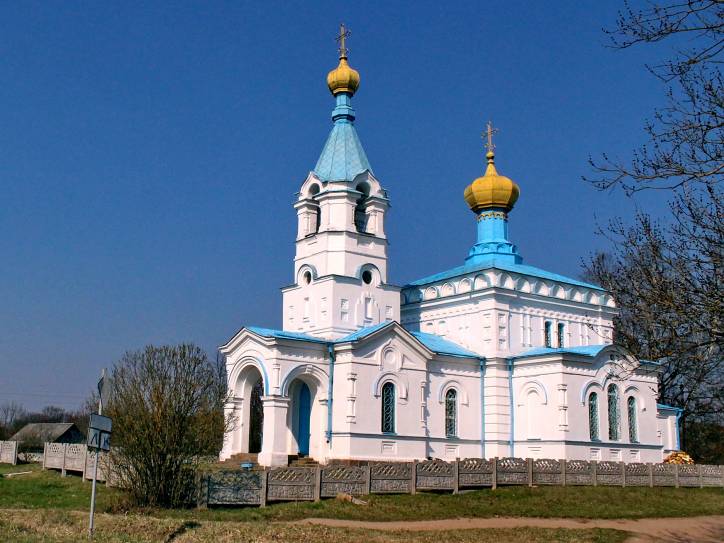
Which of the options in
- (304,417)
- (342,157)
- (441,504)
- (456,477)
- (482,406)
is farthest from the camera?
(342,157)

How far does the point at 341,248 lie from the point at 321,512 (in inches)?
433

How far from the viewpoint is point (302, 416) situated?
24297 mm

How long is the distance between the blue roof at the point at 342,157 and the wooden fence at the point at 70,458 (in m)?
10.8

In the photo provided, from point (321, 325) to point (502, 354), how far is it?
19.7ft

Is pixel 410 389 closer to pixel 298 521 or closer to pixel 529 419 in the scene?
pixel 529 419

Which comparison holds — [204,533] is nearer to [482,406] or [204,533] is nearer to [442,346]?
[442,346]

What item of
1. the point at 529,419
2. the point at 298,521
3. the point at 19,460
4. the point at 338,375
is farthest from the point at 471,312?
the point at 19,460

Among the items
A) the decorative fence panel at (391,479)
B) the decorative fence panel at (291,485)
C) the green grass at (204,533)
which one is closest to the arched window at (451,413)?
the decorative fence panel at (391,479)

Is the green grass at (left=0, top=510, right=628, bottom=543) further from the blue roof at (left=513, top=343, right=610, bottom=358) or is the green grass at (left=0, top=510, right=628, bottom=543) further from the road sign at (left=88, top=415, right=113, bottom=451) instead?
the blue roof at (left=513, top=343, right=610, bottom=358)

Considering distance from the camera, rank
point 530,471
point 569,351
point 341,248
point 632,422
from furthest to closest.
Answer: point 632,422 → point 341,248 → point 569,351 → point 530,471

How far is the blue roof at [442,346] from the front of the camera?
83.3 feet

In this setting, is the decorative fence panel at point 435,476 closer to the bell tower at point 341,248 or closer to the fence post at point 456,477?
the fence post at point 456,477

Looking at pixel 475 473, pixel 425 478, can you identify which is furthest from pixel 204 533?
pixel 475 473

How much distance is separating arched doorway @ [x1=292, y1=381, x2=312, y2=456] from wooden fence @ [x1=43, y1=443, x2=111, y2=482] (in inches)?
227
